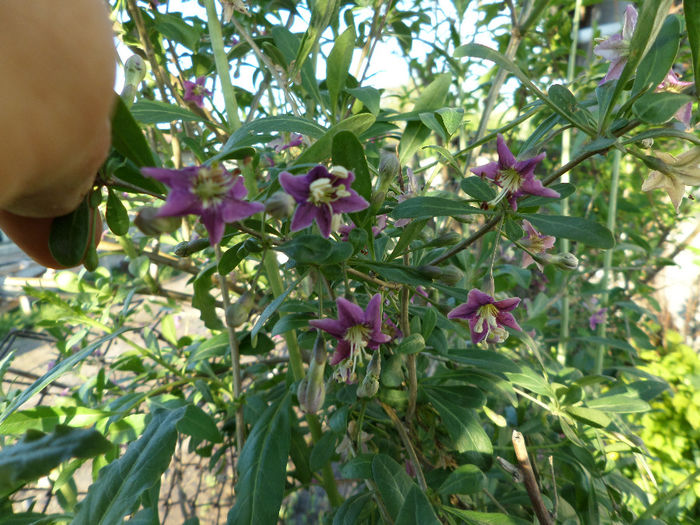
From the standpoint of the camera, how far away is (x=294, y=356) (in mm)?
645

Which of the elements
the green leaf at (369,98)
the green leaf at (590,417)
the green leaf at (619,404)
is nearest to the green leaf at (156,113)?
the green leaf at (369,98)

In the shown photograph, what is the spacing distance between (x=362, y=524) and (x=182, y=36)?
0.86 meters

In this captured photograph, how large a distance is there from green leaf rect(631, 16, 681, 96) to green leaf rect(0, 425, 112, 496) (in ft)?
1.91

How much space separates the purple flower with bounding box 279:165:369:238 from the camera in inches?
13.2

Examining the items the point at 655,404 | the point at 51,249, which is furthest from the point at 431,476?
the point at 655,404

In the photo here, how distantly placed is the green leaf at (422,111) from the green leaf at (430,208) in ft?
0.42

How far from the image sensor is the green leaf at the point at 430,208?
42 cm

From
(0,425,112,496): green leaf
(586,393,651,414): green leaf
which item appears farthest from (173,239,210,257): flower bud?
(586,393,651,414): green leaf

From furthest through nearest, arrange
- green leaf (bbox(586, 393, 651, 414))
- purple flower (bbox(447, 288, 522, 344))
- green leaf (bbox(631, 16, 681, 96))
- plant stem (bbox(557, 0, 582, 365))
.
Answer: plant stem (bbox(557, 0, 582, 365)) → green leaf (bbox(586, 393, 651, 414)) → purple flower (bbox(447, 288, 522, 344)) → green leaf (bbox(631, 16, 681, 96))

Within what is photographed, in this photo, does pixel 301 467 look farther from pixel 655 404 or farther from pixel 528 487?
pixel 655 404

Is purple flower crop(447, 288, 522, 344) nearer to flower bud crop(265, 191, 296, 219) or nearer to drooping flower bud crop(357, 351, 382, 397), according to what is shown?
drooping flower bud crop(357, 351, 382, 397)

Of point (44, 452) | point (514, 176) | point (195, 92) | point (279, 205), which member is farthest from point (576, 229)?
point (195, 92)

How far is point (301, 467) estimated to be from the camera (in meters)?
0.77

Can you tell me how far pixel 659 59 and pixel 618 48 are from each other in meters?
0.10
